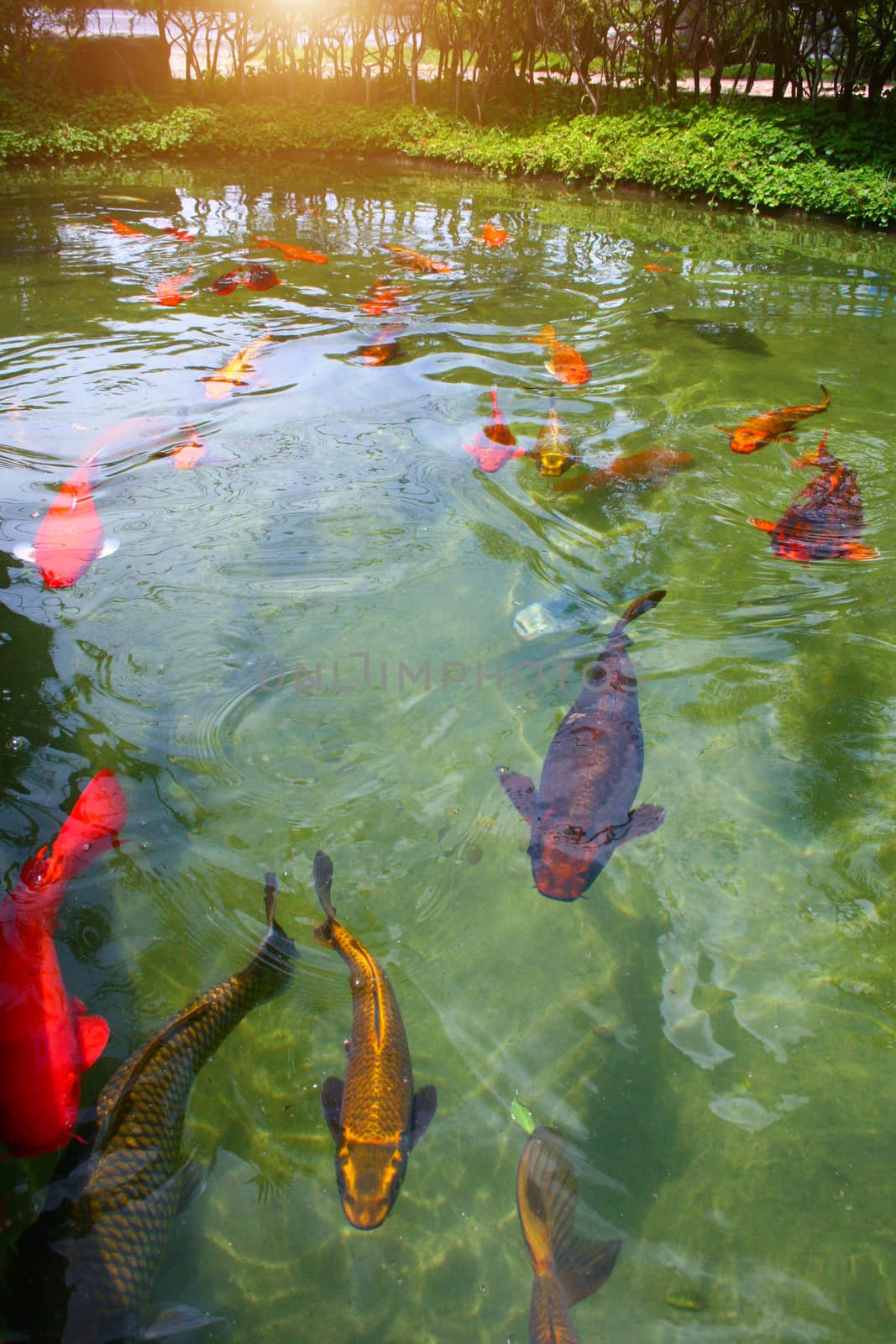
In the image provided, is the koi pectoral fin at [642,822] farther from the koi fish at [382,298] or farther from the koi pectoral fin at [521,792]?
the koi fish at [382,298]

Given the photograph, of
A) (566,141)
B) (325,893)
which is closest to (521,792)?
(325,893)

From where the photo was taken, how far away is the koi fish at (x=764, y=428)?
20.6 ft

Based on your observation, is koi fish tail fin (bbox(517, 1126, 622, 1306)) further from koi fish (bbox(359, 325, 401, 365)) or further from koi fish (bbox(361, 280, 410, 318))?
koi fish (bbox(361, 280, 410, 318))

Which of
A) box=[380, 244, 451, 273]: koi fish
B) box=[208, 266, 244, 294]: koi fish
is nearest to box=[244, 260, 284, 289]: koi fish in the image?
box=[208, 266, 244, 294]: koi fish

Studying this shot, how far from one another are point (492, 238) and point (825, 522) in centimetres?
892

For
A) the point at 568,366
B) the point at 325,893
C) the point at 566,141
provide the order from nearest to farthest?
the point at 325,893 → the point at 568,366 → the point at 566,141

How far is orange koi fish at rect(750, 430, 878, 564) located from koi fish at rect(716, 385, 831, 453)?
43 cm

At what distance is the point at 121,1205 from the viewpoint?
6.81 feet

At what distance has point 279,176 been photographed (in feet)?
61.1

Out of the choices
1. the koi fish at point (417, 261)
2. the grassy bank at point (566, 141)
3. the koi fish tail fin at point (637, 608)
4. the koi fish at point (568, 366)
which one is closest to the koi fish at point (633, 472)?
the koi fish at point (568, 366)

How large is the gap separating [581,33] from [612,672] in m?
24.8

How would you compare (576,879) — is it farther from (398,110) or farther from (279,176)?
(398,110)

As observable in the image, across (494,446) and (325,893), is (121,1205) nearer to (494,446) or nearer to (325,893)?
(325,893)

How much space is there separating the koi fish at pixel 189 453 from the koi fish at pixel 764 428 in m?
4.10
